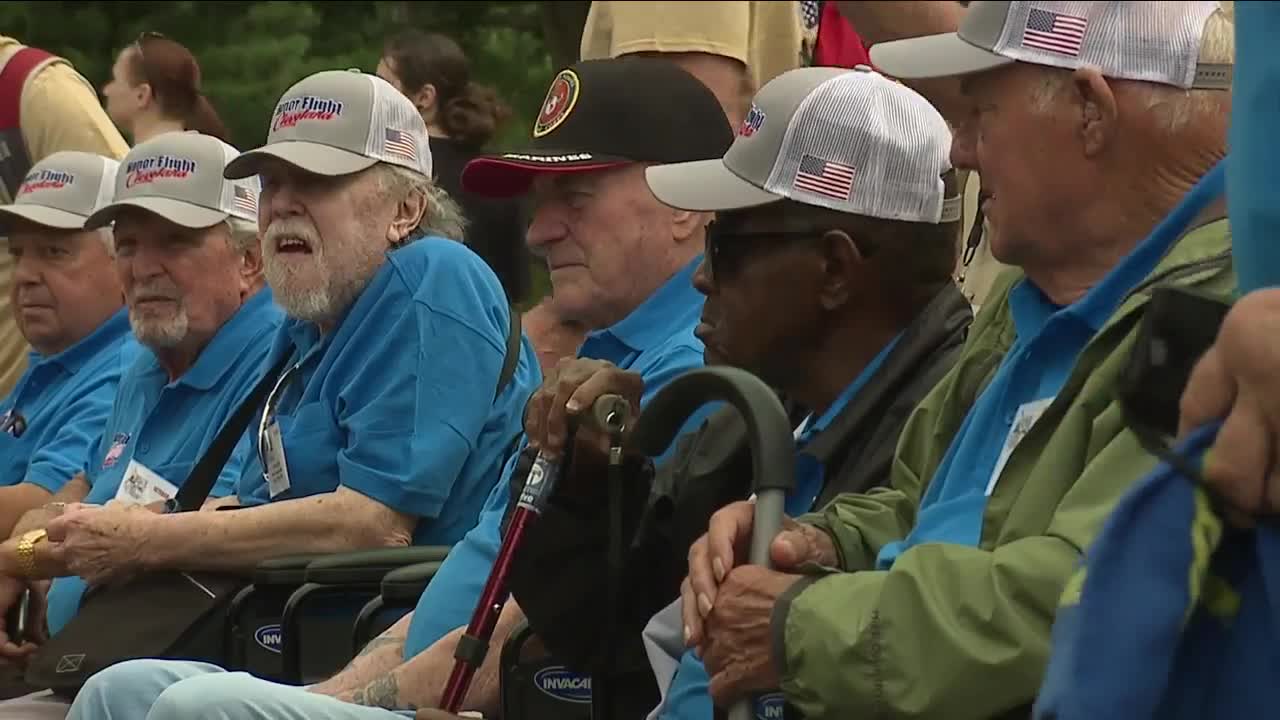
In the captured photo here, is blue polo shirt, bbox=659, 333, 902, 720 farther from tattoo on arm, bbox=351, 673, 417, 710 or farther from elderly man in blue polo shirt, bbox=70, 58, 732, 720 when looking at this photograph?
tattoo on arm, bbox=351, 673, 417, 710

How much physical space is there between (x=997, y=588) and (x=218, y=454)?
9.86ft

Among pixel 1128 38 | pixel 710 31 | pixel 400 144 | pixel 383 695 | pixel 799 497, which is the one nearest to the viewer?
pixel 1128 38

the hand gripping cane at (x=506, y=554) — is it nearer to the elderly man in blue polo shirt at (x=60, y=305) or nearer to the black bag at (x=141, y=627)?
the black bag at (x=141, y=627)

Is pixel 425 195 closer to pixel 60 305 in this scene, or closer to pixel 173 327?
pixel 173 327

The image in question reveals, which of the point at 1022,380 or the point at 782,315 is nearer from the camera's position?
the point at 1022,380

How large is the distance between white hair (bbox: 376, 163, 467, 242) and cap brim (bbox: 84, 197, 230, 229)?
2.58 feet

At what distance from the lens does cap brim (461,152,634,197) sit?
455cm

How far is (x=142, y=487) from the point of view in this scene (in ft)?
18.7

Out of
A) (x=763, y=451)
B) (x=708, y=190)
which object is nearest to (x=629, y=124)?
(x=708, y=190)

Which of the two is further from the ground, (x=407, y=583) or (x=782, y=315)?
(x=782, y=315)

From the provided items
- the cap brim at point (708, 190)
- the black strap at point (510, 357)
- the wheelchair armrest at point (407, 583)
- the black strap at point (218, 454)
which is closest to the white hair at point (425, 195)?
the black strap at point (218, 454)

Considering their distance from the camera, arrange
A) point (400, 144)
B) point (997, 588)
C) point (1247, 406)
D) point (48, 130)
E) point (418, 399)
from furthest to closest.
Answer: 1. point (48, 130)
2. point (400, 144)
3. point (418, 399)
4. point (997, 588)
5. point (1247, 406)

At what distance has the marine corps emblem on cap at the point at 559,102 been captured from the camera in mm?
4637

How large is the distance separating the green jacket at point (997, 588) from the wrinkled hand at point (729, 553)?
13cm
